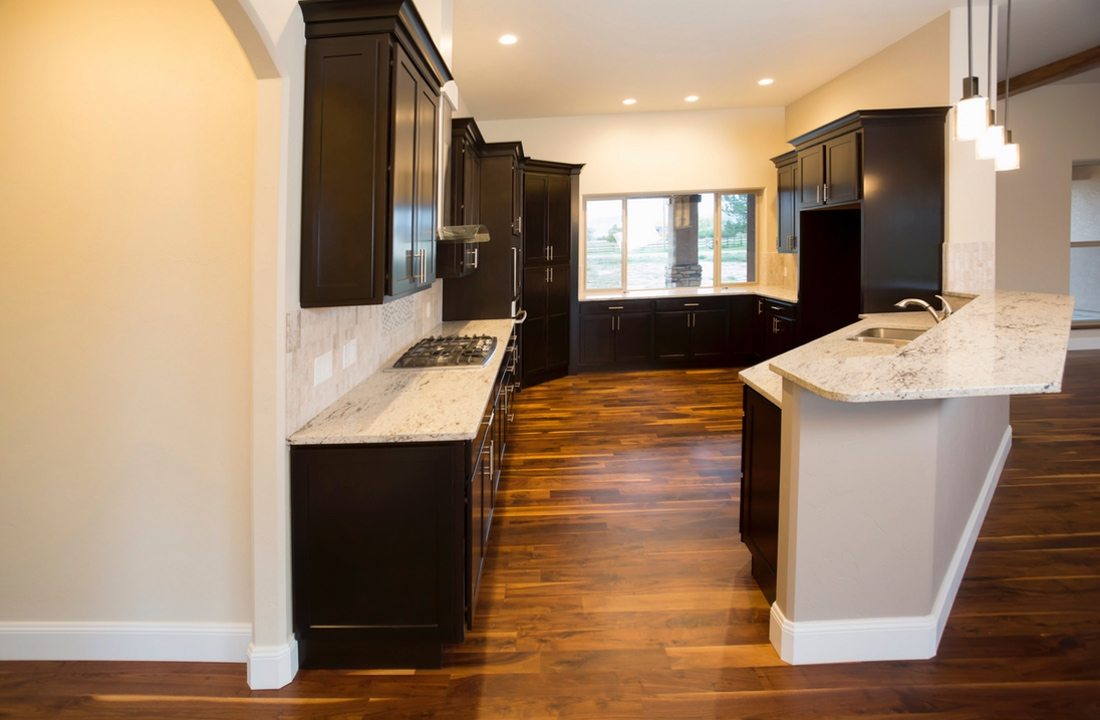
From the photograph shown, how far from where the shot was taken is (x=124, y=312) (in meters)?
2.27

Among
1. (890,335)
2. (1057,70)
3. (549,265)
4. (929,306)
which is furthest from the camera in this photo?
(549,265)

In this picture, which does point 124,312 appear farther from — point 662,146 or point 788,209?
point 662,146

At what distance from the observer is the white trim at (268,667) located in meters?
2.22

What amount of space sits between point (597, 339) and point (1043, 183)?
18.4ft

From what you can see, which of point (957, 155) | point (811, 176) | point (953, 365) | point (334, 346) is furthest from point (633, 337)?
point (953, 365)

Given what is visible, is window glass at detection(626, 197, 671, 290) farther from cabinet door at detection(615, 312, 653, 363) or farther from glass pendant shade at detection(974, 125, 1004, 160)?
glass pendant shade at detection(974, 125, 1004, 160)

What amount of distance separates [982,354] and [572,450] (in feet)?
10.1

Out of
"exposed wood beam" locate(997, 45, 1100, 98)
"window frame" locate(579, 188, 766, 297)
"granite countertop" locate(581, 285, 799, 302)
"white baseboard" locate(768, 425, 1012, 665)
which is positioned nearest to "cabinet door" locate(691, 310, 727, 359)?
"granite countertop" locate(581, 285, 799, 302)

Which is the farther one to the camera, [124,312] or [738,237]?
[738,237]

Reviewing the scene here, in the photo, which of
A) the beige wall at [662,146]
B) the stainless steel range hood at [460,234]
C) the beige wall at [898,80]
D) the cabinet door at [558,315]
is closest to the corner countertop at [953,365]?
the stainless steel range hood at [460,234]

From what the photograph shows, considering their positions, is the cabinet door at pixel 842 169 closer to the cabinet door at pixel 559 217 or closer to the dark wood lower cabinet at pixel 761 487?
the cabinet door at pixel 559 217

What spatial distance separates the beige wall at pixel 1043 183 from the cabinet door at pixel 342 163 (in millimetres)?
8364

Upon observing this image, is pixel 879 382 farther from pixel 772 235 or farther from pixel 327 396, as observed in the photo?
pixel 772 235

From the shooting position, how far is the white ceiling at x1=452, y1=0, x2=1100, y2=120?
198 inches
